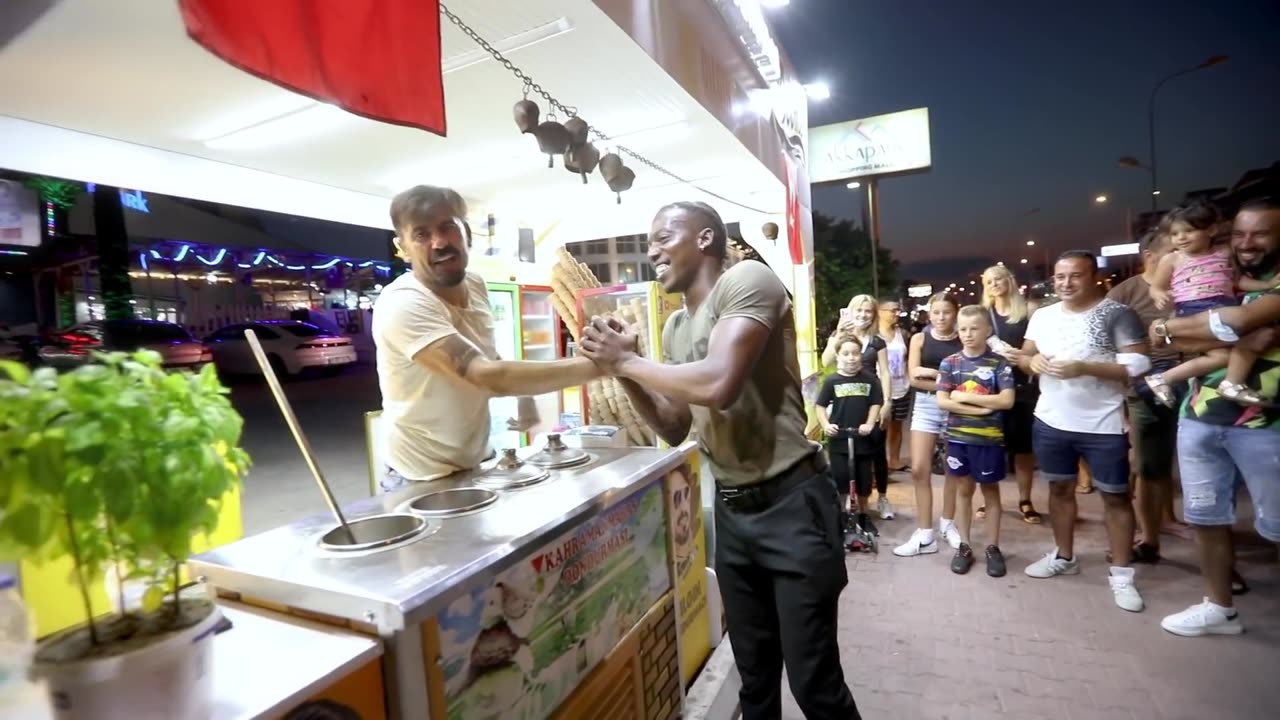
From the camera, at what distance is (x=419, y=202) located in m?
2.21

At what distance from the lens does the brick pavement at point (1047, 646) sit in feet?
9.11

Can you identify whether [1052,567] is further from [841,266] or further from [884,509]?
[841,266]

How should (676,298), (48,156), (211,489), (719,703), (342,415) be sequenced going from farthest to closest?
(342,415) → (676,298) → (48,156) → (719,703) → (211,489)

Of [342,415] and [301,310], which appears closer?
[301,310]

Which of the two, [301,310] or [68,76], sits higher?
[68,76]

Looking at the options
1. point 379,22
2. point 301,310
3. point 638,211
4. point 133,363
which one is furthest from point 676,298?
point 301,310

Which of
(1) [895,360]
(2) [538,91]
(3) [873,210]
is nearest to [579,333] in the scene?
(2) [538,91]

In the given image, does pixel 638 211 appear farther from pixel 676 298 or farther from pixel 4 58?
pixel 4 58

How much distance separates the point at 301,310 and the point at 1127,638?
10.5 meters

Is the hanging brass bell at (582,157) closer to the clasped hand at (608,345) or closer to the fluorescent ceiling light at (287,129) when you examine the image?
the fluorescent ceiling light at (287,129)

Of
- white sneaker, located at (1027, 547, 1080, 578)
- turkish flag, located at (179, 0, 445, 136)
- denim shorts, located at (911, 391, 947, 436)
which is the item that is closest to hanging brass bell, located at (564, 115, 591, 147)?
turkish flag, located at (179, 0, 445, 136)

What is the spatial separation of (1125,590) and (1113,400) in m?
1.13

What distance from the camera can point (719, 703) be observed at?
272cm

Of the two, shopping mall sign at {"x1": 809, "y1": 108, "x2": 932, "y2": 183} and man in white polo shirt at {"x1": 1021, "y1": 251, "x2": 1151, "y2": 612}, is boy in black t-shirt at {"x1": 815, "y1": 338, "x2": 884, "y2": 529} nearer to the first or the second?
man in white polo shirt at {"x1": 1021, "y1": 251, "x2": 1151, "y2": 612}
